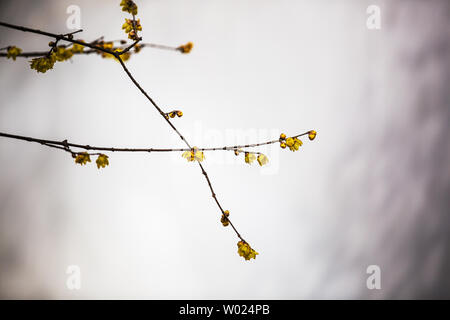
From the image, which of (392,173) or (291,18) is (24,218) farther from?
(392,173)

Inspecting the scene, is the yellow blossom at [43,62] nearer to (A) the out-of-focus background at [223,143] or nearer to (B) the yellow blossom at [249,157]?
(B) the yellow blossom at [249,157]

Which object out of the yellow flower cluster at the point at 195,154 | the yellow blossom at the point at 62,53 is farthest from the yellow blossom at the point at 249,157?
the yellow blossom at the point at 62,53

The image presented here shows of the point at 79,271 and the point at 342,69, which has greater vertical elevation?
the point at 342,69

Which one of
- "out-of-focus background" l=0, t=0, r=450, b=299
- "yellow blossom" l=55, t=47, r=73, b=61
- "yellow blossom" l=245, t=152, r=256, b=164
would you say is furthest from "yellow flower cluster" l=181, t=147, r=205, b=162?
"out-of-focus background" l=0, t=0, r=450, b=299

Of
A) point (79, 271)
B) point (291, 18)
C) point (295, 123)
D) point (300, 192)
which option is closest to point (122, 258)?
Answer: point (79, 271)

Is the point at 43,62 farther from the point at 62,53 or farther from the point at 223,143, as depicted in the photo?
the point at 223,143

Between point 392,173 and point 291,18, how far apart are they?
2.57ft

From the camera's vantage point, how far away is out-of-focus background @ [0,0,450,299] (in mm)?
944

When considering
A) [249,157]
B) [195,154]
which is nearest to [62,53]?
[195,154]

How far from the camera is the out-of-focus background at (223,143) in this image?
0.94 meters

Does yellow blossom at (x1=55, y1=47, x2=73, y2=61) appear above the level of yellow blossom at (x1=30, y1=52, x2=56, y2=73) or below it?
above

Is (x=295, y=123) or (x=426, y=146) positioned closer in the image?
(x=295, y=123)

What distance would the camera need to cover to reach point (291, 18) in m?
0.98

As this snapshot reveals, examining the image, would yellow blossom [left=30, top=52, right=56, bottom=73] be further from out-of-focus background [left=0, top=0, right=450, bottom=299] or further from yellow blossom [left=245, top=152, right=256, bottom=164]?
out-of-focus background [left=0, top=0, right=450, bottom=299]
